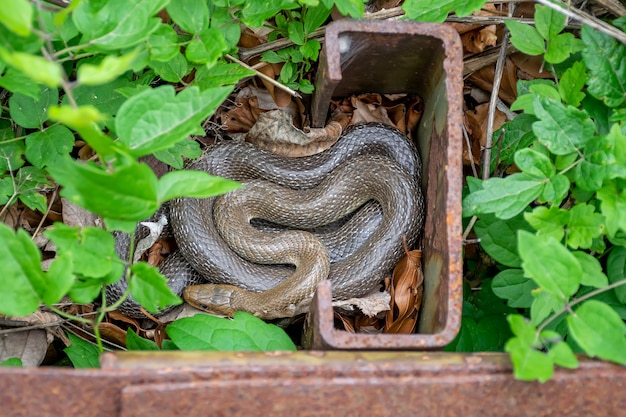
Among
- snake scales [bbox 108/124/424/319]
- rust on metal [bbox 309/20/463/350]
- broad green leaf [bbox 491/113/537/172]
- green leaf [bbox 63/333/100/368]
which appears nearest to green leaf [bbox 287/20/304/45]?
rust on metal [bbox 309/20/463/350]

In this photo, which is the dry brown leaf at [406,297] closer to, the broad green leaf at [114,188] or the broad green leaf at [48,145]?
the broad green leaf at [114,188]

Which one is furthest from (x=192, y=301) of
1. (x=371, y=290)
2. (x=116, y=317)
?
(x=371, y=290)

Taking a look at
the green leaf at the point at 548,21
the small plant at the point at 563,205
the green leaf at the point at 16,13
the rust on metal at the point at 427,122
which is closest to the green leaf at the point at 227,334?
→ the rust on metal at the point at 427,122

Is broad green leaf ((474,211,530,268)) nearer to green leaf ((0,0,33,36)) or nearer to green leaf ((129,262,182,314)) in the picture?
green leaf ((129,262,182,314))

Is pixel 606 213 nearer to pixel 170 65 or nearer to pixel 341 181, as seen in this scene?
pixel 341 181

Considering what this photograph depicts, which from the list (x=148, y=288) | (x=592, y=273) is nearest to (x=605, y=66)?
(x=592, y=273)

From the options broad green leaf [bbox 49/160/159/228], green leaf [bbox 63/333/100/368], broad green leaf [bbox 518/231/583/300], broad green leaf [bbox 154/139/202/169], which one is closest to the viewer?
broad green leaf [bbox 49/160/159/228]
